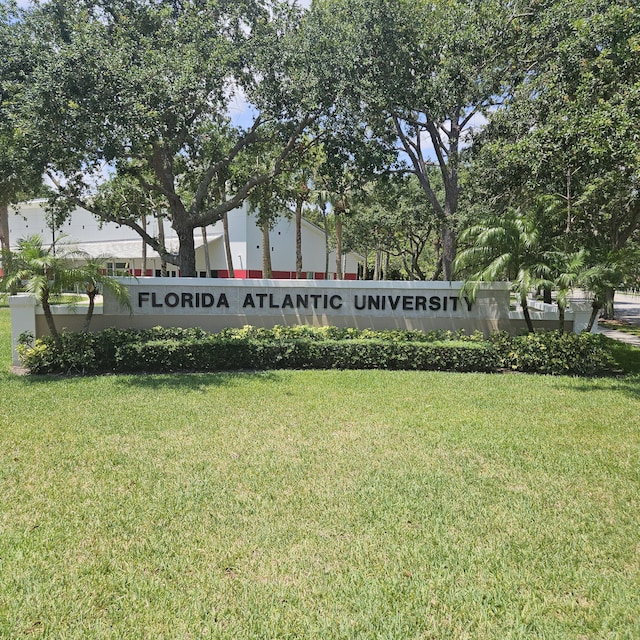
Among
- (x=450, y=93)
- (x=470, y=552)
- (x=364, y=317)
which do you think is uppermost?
(x=450, y=93)

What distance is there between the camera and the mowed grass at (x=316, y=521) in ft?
9.26

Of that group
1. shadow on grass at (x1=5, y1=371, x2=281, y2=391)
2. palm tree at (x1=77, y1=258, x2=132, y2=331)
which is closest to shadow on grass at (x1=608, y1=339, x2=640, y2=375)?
A: shadow on grass at (x1=5, y1=371, x2=281, y2=391)

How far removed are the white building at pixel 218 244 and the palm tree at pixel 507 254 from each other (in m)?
18.9

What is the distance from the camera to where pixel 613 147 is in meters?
7.76

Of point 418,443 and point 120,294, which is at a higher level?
point 120,294

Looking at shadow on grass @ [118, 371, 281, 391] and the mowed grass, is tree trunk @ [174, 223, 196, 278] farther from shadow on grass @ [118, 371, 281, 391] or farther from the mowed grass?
the mowed grass

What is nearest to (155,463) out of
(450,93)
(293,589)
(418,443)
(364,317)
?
(293,589)

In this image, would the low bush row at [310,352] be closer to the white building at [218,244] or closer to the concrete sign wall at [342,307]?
the concrete sign wall at [342,307]

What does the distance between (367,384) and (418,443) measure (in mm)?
2950

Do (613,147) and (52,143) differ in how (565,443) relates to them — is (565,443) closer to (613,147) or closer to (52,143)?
(613,147)

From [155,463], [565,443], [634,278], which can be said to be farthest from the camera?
[634,278]

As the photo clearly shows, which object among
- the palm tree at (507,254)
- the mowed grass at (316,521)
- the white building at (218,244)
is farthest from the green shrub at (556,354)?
the white building at (218,244)

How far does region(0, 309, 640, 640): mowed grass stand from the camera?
282 centimetres

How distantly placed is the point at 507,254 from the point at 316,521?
26.6 feet
